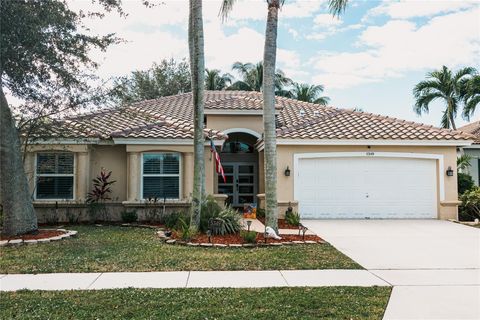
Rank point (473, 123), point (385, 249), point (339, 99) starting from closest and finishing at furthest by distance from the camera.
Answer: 1. point (385, 249)
2. point (473, 123)
3. point (339, 99)

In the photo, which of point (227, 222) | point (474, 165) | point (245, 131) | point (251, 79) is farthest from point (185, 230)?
point (251, 79)

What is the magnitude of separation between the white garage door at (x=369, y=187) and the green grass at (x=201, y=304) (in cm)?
1003

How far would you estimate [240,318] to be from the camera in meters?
5.23

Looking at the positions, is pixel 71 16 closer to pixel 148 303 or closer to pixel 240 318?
pixel 148 303

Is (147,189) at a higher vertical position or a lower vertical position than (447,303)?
higher

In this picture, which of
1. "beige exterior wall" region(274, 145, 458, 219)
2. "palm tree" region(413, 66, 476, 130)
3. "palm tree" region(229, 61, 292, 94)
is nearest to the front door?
"beige exterior wall" region(274, 145, 458, 219)

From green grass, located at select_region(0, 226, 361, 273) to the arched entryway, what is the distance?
9820mm

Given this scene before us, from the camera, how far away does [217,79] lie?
4541 centimetres

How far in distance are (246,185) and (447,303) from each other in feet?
50.0

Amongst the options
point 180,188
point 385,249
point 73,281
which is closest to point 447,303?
point 385,249

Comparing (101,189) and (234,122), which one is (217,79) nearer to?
(234,122)

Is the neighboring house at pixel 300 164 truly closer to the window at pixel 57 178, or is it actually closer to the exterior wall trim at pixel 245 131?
the window at pixel 57 178

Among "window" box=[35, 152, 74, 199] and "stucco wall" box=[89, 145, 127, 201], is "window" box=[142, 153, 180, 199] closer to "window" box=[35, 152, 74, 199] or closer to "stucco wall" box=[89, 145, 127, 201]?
"stucco wall" box=[89, 145, 127, 201]

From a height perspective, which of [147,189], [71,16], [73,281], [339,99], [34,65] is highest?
[339,99]
